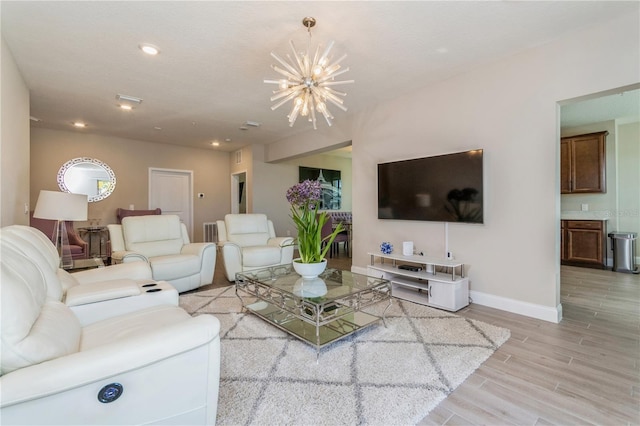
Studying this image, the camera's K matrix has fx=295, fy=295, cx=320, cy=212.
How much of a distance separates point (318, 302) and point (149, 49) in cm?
279

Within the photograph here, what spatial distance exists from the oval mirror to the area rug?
502 centimetres

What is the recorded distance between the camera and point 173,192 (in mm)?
7031

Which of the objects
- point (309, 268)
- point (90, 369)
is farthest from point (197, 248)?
point (90, 369)

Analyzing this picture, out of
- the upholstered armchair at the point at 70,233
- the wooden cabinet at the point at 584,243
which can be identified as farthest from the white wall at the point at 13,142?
the wooden cabinet at the point at 584,243

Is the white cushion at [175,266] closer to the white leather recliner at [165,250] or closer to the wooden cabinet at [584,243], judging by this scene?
the white leather recliner at [165,250]

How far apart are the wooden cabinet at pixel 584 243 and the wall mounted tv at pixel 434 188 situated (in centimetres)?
337

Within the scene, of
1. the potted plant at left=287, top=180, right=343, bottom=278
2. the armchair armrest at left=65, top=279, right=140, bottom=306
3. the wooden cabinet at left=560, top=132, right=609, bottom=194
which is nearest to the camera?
the armchair armrest at left=65, top=279, right=140, bottom=306

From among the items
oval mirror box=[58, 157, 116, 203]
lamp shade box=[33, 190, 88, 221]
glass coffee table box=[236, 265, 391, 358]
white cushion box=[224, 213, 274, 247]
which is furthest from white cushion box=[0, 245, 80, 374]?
oval mirror box=[58, 157, 116, 203]

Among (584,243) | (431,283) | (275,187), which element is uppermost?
(275,187)

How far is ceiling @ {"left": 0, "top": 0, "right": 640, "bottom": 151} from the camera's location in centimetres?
223

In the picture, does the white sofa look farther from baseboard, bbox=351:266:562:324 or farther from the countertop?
the countertop

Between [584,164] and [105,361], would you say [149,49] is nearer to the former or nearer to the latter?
[105,361]

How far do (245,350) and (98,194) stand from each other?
5680 mm

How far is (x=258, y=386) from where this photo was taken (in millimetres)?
1744
